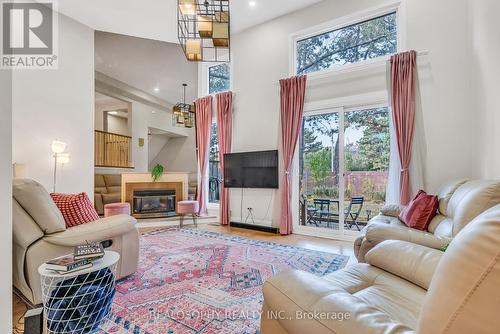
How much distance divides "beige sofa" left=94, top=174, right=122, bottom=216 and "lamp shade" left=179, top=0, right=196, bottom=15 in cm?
563

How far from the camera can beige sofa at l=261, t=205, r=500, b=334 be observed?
0.56 m

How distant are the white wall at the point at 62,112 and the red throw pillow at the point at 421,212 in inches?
210

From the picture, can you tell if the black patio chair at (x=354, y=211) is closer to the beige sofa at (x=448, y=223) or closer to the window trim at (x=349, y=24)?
the beige sofa at (x=448, y=223)

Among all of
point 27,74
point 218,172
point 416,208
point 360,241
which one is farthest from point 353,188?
point 27,74

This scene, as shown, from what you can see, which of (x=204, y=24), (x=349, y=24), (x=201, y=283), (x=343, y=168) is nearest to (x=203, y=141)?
(x=343, y=168)

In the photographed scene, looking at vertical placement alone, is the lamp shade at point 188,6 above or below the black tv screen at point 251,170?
above

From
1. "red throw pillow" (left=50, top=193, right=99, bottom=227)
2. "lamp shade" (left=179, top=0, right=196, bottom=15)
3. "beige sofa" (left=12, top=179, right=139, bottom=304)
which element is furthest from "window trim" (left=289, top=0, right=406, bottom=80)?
"beige sofa" (left=12, top=179, right=139, bottom=304)

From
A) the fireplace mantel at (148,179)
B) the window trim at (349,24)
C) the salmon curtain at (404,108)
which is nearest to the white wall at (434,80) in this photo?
the window trim at (349,24)

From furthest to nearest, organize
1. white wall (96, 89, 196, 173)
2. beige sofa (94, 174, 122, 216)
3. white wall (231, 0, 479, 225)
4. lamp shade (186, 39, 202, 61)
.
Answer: white wall (96, 89, 196, 173)
beige sofa (94, 174, 122, 216)
white wall (231, 0, 479, 225)
lamp shade (186, 39, 202, 61)

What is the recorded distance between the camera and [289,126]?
461 cm

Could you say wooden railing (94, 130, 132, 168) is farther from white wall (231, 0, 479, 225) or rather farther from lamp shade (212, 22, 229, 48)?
lamp shade (212, 22, 229, 48)

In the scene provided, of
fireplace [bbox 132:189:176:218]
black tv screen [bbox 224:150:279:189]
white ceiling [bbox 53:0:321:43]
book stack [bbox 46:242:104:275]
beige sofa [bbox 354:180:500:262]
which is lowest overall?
fireplace [bbox 132:189:176:218]

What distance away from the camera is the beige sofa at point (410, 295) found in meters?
0.56

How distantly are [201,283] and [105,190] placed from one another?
599 centimetres
